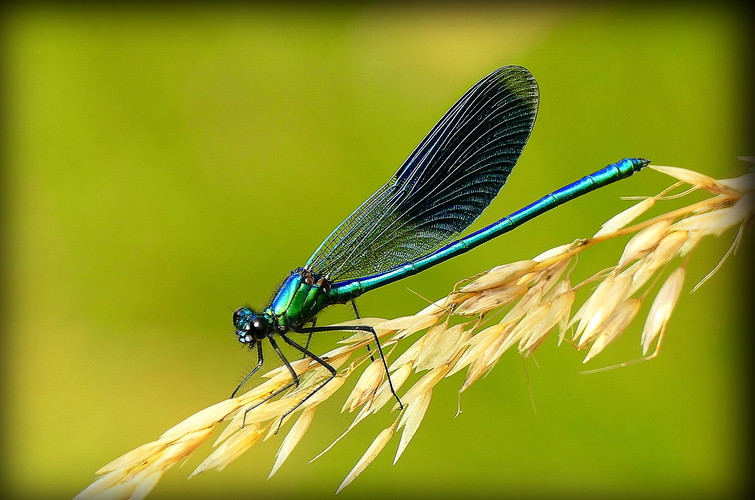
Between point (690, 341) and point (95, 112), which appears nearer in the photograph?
point (690, 341)

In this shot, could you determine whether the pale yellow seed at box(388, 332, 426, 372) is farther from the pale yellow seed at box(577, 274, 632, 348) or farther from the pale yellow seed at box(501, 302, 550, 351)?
the pale yellow seed at box(577, 274, 632, 348)

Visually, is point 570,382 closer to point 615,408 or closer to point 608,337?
point 615,408

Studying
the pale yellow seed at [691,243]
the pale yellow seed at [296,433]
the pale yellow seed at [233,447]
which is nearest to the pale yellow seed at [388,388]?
the pale yellow seed at [296,433]

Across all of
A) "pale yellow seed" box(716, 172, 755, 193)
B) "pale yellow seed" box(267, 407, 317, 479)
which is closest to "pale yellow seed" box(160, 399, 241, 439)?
"pale yellow seed" box(267, 407, 317, 479)

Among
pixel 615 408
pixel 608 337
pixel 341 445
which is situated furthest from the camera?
pixel 341 445

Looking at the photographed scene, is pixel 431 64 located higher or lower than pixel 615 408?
higher

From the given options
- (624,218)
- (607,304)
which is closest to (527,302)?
(607,304)

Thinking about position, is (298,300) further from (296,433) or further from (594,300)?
(594,300)

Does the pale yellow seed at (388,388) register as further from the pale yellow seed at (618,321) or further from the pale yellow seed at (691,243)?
the pale yellow seed at (691,243)

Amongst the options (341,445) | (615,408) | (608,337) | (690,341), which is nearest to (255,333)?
(341,445)

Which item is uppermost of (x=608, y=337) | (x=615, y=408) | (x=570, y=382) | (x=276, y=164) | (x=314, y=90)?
(x=314, y=90)
